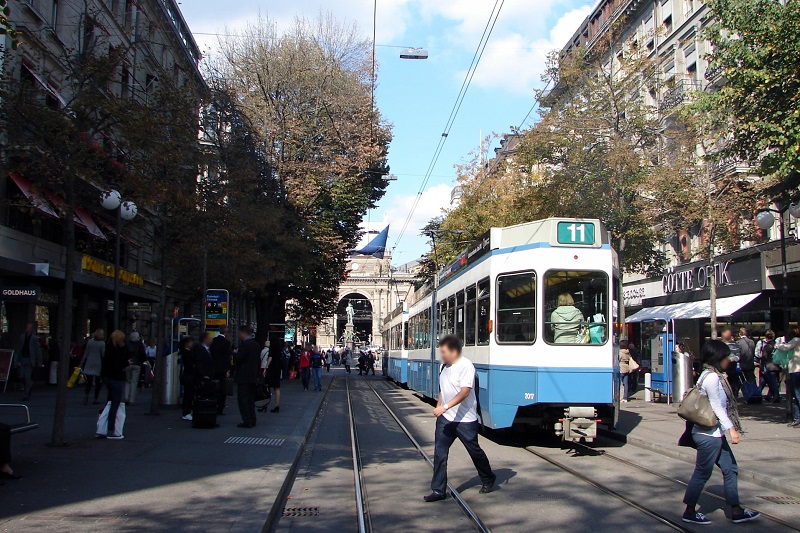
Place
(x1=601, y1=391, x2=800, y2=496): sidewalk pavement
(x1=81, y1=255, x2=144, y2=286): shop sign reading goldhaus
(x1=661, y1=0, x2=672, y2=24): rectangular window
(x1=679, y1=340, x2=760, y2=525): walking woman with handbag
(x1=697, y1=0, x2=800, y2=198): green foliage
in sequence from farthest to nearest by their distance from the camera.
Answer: (x1=661, y1=0, x2=672, y2=24): rectangular window, (x1=81, y1=255, x2=144, y2=286): shop sign reading goldhaus, (x1=697, y1=0, x2=800, y2=198): green foliage, (x1=601, y1=391, x2=800, y2=496): sidewalk pavement, (x1=679, y1=340, x2=760, y2=525): walking woman with handbag

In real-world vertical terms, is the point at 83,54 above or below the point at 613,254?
above

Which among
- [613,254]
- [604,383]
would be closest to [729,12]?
[613,254]

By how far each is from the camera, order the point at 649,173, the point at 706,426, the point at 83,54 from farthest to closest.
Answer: the point at 649,173
the point at 83,54
the point at 706,426

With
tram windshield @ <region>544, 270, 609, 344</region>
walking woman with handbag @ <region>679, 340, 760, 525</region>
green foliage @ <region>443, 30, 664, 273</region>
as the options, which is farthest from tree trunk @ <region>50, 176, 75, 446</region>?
green foliage @ <region>443, 30, 664, 273</region>

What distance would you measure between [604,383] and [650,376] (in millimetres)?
10213

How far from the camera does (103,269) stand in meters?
27.0

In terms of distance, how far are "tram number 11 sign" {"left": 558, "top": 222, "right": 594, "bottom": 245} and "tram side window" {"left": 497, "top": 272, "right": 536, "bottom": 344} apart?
75cm

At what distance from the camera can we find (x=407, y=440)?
13844 millimetres

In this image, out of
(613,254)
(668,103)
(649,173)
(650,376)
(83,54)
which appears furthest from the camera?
(668,103)

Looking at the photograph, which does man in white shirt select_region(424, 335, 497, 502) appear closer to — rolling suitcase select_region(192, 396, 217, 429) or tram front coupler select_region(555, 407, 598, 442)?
tram front coupler select_region(555, 407, 598, 442)

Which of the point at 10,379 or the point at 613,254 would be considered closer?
the point at 613,254

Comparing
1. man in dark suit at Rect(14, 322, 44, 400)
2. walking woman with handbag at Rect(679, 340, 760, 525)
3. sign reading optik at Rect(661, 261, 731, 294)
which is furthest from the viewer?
sign reading optik at Rect(661, 261, 731, 294)

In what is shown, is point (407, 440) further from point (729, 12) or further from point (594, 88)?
point (594, 88)

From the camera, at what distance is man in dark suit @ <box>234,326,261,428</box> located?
14.1 meters
